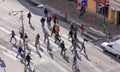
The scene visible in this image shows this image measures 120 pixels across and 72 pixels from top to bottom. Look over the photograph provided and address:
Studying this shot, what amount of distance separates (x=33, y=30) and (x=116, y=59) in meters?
10.6

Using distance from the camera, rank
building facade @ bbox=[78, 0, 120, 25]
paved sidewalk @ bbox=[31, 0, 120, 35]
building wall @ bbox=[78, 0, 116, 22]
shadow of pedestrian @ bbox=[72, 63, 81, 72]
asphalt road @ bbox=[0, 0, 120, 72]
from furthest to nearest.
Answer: building wall @ bbox=[78, 0, 116, 22] → building facade @ bbox=[78, 0, 120, 25] → paved sidewalk @ bbox=[31, 0, 120, 35] → asphalt road @ bbox=[0, 0, 120, 72] → shadow of pedestrian @ bbox=[72, 63, 81, 72]

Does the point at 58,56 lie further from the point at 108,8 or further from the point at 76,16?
the point at 108,8

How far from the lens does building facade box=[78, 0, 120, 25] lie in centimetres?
5053

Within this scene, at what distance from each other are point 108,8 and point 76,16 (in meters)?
3.98

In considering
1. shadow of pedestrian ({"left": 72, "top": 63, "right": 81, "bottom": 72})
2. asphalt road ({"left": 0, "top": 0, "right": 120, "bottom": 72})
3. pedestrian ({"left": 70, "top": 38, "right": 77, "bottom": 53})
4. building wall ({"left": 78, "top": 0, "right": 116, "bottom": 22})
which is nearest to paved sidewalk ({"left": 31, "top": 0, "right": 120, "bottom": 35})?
building wall ({"left": 78, "top": 0, "right": 116, "bottom": 22})

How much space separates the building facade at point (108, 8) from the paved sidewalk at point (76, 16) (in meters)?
0.60

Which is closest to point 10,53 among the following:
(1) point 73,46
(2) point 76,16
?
(1) point 73,46

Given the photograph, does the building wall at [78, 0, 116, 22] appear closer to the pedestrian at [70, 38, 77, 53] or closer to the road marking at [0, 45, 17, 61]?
the pedestrian at [70, 38, 77, 53]

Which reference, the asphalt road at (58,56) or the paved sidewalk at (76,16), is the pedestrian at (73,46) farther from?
the paved sidewalk at (76,16)

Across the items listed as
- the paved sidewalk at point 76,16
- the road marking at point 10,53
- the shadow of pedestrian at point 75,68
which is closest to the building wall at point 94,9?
the paved sidewalk at point 76,16

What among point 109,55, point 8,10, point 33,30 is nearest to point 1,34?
point 33,30

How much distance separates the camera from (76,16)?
53656mm

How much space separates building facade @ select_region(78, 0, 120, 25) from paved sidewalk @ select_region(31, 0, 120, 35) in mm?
605

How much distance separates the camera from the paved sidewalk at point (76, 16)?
1981 inches
